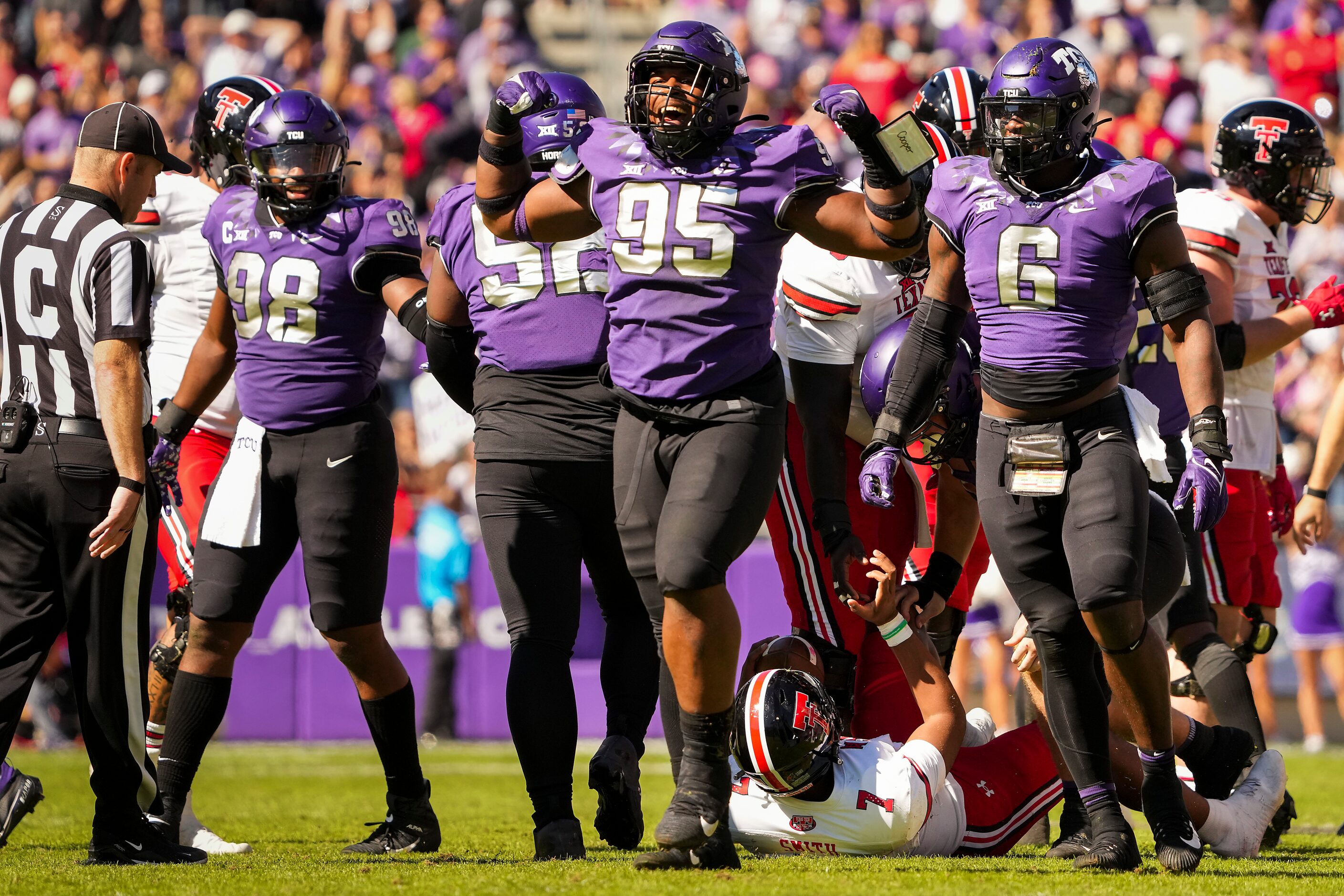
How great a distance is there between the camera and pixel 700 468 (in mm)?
4379

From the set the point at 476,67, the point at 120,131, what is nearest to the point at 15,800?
the point at 120,131

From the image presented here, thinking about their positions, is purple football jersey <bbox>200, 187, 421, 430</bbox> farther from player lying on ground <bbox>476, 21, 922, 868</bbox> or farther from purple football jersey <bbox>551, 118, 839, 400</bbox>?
purple football jersey <bbox>551, 118, 839, 400</bbox>

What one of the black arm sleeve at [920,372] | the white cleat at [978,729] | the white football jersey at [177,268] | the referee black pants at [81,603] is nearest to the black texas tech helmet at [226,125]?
the white football jersey at [177,268]

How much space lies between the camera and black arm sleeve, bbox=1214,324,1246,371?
6113mm

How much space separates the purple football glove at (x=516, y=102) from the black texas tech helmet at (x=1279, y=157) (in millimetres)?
3064

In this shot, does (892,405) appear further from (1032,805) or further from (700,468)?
(1032,805)

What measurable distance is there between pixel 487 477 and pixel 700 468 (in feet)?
3.26

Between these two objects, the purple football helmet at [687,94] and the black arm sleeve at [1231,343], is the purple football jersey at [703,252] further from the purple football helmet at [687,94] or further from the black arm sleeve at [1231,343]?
the black arm sleeve at [1231,343]

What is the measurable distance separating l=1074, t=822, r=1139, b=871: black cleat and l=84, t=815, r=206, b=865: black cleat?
258 cm

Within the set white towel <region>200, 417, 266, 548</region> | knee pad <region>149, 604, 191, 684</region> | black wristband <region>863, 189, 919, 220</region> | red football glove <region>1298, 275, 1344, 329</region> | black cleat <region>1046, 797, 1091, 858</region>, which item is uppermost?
black wristband <region>863, 189, 919, 220</region>

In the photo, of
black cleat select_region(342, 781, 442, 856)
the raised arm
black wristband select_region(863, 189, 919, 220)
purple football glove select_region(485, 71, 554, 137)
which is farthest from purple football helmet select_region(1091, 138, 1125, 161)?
black cleat select_region(342, 781, 442, 856)

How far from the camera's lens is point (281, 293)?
5395 mm

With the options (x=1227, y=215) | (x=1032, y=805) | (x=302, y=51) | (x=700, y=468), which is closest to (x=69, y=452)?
(x=700, y=468)

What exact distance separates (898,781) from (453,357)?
6.47ft
